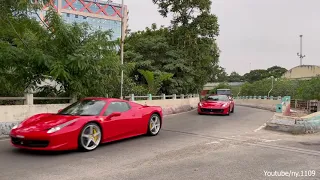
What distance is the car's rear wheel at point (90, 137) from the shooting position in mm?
6727

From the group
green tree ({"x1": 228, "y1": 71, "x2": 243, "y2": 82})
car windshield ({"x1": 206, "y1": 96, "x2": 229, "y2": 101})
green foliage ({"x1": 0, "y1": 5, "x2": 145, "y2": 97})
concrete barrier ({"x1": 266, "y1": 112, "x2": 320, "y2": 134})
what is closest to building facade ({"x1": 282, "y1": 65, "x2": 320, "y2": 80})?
car windshield ({"x1": 206, "y1": 96, "x2": 229, "y2": 101})

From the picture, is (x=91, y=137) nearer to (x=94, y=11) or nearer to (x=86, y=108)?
(x=86, y=108)

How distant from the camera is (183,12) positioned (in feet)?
77.4

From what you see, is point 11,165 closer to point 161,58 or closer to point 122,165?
point 122,165

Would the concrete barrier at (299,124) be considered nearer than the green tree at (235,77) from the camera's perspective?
Yes

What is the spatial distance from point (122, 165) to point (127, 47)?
18.5 m

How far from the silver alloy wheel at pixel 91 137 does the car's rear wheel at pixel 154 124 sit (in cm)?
227

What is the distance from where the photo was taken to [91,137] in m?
7.00

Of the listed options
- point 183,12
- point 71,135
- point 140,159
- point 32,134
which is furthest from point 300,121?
point 183,12

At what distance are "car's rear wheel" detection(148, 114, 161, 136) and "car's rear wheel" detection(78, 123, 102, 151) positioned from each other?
226 cm

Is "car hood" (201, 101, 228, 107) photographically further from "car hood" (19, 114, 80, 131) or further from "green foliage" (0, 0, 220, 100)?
"car hood" (19, 114, 80, 131)

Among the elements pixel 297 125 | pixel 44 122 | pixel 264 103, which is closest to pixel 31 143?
pixel 44 122

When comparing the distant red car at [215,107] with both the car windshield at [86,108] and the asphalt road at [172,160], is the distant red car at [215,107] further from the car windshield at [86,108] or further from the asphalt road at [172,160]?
the car windshield at [86,108]

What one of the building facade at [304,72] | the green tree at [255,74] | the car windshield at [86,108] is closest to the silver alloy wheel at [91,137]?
the car windshield at [86,108]
